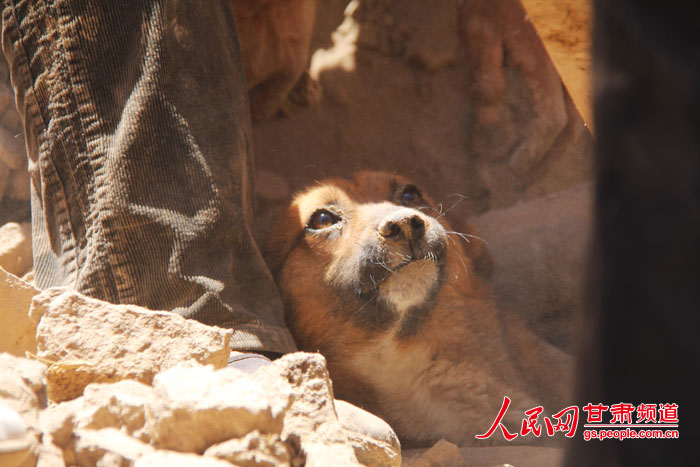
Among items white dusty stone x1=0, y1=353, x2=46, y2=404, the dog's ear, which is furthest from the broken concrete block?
the dog's ear

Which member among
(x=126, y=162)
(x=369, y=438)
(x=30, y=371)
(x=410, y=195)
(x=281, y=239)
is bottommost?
(x=369, y=438)

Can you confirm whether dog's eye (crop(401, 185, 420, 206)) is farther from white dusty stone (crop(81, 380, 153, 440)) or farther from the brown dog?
white dusty stone (crop(81, 380, 153, 440))

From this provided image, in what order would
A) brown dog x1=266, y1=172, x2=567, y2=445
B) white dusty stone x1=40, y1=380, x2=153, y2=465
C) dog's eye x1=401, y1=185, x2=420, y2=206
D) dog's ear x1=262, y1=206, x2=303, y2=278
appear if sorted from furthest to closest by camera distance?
dog's eye x1=401, y1=185, x2=420, y2=206
dog's ear x1=262, y1=206, x2=303, y2=278
brown dog x1=266, y1=172, x2=567, y2=445
white dusty stone x1=40, y1=380, x2=153, y2=465

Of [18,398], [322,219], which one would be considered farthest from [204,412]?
[322,219]

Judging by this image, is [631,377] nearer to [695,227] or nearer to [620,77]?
[695,227]

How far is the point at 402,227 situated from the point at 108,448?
1676 millimetres

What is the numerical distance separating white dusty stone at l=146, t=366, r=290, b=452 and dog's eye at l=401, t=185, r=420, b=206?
2.21m

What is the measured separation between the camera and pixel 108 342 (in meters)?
1.77

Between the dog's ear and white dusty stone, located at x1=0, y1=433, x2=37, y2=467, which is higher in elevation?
white dusty stone, located at x1=0, y1=433, x2=37, y2=467

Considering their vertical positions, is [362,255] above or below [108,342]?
below

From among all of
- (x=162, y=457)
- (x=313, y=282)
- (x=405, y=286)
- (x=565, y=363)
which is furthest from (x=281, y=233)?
(x=162, y=457)

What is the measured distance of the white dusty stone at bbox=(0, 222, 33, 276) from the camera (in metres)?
3.60

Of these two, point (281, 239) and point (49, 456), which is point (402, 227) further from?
point (49, 456)

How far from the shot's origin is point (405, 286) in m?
2.91
